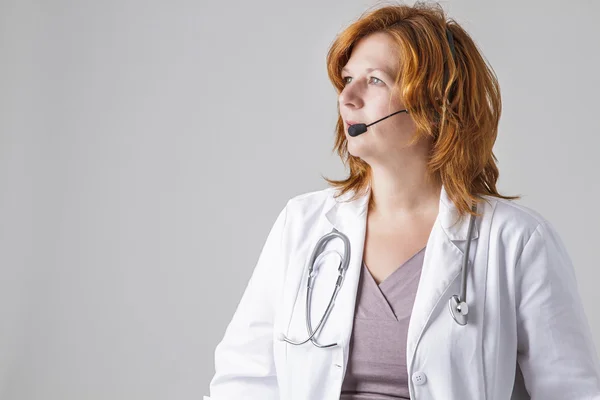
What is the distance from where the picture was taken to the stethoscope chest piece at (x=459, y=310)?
159 centimetres

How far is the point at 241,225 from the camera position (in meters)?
2.92

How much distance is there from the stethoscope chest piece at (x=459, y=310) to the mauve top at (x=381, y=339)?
0.32 feet

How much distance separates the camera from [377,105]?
5.52 ft

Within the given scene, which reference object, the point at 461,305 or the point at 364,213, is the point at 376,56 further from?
the point at 461,305

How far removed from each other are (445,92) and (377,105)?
0.51ft

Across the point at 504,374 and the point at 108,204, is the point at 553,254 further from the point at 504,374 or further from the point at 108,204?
the point at 108,204

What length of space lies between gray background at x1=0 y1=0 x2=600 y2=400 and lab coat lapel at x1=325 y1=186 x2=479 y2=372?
112 cm

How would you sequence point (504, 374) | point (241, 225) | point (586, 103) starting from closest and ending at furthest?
point (504, 374) < point (586, 103) < point (241, 225)

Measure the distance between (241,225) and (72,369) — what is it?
0.89 meters

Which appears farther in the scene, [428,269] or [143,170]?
[143,170]

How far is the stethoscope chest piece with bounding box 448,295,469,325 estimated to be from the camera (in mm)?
1588

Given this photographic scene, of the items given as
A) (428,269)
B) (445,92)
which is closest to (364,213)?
(428,269)

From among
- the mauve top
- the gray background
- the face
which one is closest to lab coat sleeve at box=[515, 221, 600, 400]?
the mauve top

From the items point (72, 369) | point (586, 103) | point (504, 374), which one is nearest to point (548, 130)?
point (586, 103)
